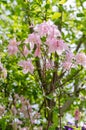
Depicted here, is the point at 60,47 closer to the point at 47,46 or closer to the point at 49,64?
the point at 47,46

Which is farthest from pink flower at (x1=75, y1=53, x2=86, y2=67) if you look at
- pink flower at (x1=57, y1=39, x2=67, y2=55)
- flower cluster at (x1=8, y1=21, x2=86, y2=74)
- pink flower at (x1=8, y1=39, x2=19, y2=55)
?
pink flower at (x1=8, y1=39, x2=19, y2=55)

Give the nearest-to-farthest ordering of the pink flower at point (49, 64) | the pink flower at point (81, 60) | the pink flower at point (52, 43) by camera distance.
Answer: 1. the pink flower at point (52, 43)
2. the pink flower at point (81, 60)
3. the pink flower at point (49, 64)

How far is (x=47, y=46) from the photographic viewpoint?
2037 millimetres

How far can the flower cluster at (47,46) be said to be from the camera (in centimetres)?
197

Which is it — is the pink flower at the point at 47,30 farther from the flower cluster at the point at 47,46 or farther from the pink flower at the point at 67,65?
the pink flower at the point at 67,65

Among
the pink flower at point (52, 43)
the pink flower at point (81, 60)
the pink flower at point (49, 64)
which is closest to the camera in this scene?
the pink flower at point (52, 43)

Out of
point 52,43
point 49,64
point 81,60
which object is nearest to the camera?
point 52,43

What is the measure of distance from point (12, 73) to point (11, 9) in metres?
0.59

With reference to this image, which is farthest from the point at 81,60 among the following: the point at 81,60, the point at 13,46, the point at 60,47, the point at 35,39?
the point at 13,46

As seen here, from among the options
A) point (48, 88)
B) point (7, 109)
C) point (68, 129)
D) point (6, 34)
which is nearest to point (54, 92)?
point (48, 88)

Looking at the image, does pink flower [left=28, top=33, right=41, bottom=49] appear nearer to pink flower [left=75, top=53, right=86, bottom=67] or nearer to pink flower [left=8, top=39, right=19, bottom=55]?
pink flower [left=8, top=39, right=19, bottom=55]

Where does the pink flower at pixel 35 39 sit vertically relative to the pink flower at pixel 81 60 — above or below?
above

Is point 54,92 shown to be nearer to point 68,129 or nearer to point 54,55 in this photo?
point 54,55

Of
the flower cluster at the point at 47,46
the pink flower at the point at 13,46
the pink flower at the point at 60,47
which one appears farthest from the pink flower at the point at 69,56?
the pink flower at the point at 13,46
